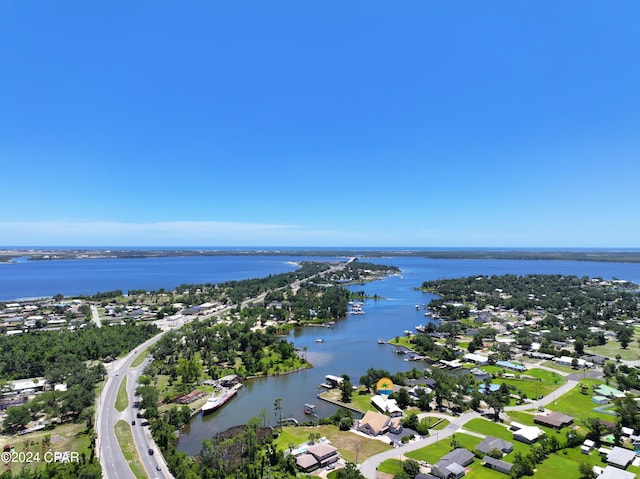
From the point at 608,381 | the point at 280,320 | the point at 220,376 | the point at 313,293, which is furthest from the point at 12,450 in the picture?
the point at 313,293

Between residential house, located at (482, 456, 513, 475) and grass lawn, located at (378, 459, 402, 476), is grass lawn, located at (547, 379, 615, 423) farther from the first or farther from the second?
grass lawn, located at (378, 459, 402, 476)

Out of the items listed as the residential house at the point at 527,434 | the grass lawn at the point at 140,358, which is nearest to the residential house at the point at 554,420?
the residential house at the point at 527,434

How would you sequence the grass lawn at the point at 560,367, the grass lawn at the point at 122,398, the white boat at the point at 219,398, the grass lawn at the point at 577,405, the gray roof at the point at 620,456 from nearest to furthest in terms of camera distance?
the gray roof at the point at 620,456 < the grass lawn at the point at 577,405 < the grass lawn at the point at 122,398 < the white boat at the point at 219,398 < the grass lawn at the point at 560,367

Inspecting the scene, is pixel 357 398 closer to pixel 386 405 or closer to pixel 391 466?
pixel 386 405

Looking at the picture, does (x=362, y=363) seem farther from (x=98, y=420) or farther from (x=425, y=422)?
(x=98, y=420)

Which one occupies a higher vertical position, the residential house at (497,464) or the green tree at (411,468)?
the green tree at (411,468)

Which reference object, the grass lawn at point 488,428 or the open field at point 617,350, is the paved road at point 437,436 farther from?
the open field at point 617,350
